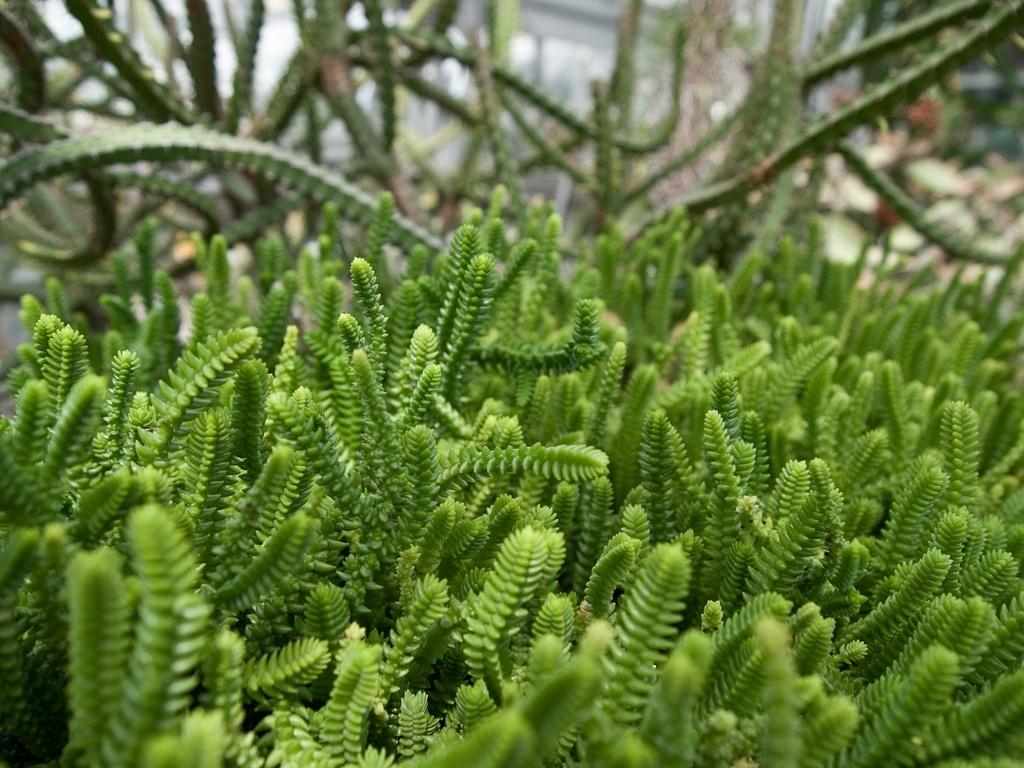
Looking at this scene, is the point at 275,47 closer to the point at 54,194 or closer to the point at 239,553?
the point at 54,194

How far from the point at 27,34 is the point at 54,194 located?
697 mm

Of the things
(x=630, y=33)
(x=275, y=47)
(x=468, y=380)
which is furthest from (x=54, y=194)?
(x=275, y=47)

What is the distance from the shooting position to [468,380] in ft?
1.65

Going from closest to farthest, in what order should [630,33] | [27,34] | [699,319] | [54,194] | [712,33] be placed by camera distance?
1. [699,319]
2. [27,34]
3. [630,33]
4. [54,194]
5. [712,33]

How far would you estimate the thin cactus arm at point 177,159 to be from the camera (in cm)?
66

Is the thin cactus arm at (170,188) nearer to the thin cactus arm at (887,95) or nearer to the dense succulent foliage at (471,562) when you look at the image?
the dense succulent foliage at (471,562)

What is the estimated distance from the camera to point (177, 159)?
2.41 ft

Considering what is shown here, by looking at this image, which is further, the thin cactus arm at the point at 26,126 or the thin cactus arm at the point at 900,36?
the thin cactus arm at the point at 900,36

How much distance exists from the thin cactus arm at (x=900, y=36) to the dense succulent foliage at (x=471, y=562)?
65 cm

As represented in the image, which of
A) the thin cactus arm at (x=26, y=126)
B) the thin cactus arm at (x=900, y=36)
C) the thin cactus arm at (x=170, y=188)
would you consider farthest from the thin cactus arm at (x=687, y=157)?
the thin cactus arm at (x=26, y=126)

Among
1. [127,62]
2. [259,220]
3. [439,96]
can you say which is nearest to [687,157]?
[439,96]

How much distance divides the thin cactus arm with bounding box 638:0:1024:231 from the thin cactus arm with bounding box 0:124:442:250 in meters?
0.40

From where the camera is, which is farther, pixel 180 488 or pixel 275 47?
pixel 275 47

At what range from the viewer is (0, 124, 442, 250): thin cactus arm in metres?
0.66
